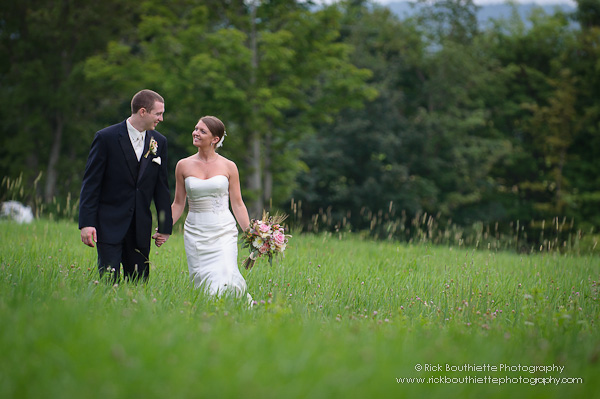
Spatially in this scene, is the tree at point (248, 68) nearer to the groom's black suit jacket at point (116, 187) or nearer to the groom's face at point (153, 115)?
the groom's face at point (153, 115)

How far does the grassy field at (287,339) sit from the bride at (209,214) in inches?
13.3

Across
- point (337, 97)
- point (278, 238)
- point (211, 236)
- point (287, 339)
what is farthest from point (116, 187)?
point (337, 97)

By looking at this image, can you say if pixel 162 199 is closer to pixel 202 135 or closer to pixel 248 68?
pixel 202 135

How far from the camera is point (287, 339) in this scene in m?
3.31

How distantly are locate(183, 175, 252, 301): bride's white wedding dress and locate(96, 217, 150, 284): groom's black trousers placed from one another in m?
0.47

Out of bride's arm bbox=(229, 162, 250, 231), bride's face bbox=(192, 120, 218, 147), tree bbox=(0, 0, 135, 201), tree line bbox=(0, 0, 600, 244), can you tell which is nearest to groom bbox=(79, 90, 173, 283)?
bride's face bbox=(192, 120, 218, 147)

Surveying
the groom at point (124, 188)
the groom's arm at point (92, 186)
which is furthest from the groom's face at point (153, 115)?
the groom's arm at point (92, 186)

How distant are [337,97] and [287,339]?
20386mm

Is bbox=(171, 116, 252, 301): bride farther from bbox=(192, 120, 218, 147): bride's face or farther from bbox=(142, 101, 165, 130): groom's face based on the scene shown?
bbox=(142, 101, 165, 130): groom's face

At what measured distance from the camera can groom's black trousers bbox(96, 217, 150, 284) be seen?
514 centimetres

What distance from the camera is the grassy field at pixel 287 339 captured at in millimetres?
2719

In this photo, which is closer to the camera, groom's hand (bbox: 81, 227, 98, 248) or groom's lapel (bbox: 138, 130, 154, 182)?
groom's hand (bbox: 81, 227, 98, 248)

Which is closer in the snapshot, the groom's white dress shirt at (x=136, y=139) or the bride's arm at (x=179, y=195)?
the groom's white dress shirt at (x=136, y=139)

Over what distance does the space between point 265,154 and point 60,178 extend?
9.26 meters
